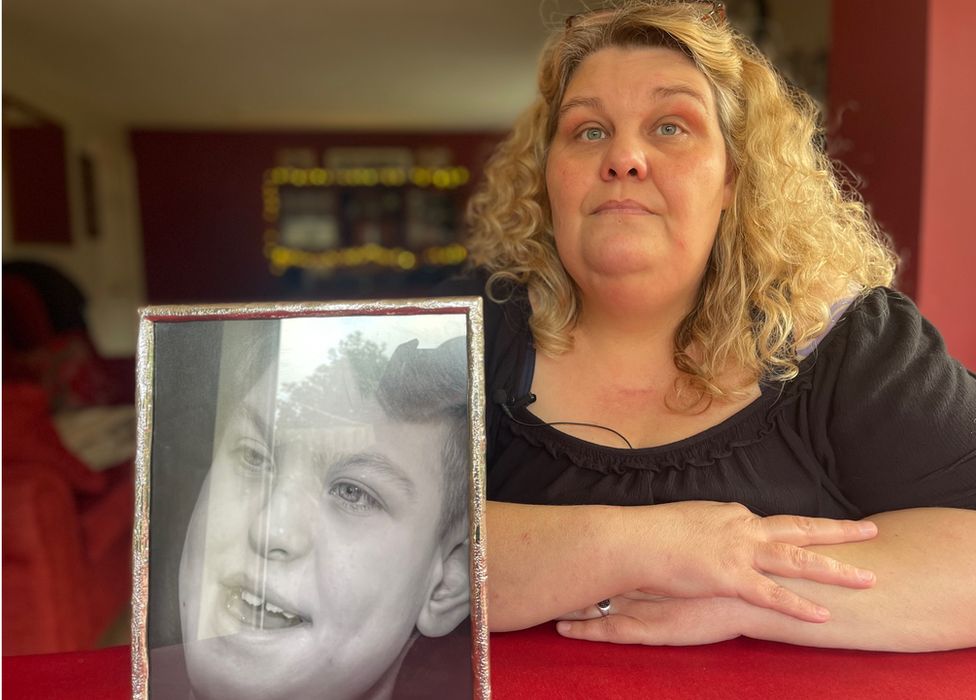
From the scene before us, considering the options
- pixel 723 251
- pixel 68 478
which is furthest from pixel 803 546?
pixel 68 478

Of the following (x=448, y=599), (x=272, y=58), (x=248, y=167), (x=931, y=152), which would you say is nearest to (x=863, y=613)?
(x=448, y=599)

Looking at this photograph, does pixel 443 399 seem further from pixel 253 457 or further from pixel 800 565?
pixel 800 565

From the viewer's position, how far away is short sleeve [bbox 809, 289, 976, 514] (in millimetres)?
905

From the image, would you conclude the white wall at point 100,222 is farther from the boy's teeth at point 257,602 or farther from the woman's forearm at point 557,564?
the boy's teeth at point 257,602

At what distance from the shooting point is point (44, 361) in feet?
13.2

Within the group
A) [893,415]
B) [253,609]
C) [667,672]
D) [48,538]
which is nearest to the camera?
[253,609]

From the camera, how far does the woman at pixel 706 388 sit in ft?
2.62

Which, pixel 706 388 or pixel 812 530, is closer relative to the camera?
pixel 812 530

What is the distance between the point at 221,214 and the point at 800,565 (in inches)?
340

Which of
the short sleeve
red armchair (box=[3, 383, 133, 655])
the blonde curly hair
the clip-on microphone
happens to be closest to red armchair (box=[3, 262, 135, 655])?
red armchair (box=[3, 383, 133, 655])

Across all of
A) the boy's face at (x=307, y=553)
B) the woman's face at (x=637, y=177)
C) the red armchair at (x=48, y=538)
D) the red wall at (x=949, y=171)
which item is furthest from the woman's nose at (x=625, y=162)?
the red armchair at (x=48, y=538)

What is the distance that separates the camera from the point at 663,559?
0.79 metres

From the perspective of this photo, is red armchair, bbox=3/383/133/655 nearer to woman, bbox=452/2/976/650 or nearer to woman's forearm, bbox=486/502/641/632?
woman, bbox=452/2/976/650

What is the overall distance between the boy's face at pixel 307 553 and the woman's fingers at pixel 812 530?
0.39 meters
